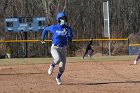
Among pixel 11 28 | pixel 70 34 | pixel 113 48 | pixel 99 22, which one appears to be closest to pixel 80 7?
pixel 99 22

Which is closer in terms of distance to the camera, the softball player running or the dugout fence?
the softball player running

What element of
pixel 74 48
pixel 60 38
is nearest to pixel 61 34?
pixel 60 38

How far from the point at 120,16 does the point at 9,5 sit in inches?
657

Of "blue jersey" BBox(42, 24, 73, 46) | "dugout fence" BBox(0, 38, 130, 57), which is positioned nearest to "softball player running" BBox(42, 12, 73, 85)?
"blue jersey" BBox(42, 24, 73, 46)

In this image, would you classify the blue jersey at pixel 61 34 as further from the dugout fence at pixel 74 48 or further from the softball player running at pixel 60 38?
the dugout fence at pixel 74 48

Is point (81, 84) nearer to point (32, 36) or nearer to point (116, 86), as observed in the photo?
point (116, 86)

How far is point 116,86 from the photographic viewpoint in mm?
12328

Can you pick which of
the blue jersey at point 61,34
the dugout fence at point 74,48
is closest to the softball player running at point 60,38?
the blue jersey at point 61,34

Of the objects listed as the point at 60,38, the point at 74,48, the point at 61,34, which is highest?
the point at 61,34

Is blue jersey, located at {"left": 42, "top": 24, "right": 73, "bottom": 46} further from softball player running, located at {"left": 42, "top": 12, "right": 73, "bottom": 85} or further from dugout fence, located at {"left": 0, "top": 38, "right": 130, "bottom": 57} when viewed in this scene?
dugout fence, located at {"left": 0, "top": 38, "right": 130, "bottom": 57}

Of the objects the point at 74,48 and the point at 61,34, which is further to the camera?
the point at 74,48

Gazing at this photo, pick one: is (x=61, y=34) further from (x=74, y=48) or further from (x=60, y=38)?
(x=74, y=48)

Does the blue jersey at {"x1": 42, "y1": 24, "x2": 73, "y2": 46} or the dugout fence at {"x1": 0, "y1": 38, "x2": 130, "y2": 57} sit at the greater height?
the blue jersey at {"x1": 42, "y1": 24, "x2": 73, "y2": 46}

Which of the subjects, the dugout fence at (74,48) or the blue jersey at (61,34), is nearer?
the blue jersey at (61,34)
